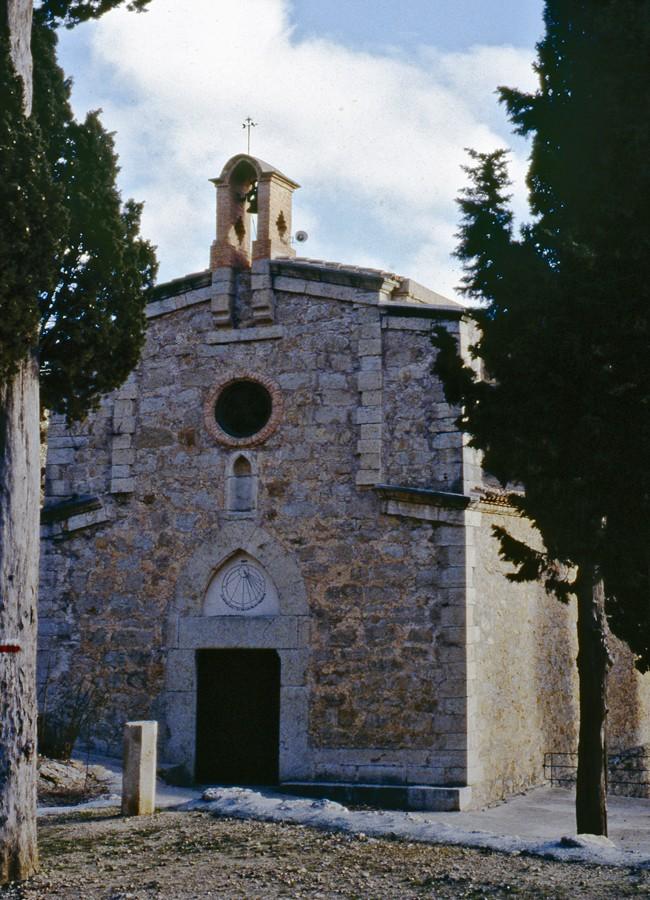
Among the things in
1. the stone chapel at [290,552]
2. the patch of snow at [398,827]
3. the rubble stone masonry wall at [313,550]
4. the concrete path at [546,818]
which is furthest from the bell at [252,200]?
the concrete path at [546,818]

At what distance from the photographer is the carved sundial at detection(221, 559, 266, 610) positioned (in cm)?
1285

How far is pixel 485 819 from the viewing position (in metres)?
11.1

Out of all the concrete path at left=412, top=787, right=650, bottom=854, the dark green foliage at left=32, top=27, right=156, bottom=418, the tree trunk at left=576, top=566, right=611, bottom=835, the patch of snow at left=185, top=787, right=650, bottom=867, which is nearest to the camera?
the patch of snow at left=185, top=787, right=650, bottom=867

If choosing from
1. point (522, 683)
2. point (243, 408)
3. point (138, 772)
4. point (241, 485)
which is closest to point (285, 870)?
point (138, 772)

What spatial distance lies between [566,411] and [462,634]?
12.3 ft

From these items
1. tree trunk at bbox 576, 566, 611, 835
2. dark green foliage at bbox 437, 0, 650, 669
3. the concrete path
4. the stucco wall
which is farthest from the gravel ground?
the stucco wall

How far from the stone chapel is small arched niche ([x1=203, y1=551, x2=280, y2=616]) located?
3 cm

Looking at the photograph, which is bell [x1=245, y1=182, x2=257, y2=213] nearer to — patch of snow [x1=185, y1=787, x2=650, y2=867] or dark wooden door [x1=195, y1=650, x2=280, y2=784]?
dark wooden door [x1=195, y1=650, x2=280, y2=784]

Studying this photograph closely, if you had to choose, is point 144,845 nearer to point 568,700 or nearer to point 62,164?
point 62,164

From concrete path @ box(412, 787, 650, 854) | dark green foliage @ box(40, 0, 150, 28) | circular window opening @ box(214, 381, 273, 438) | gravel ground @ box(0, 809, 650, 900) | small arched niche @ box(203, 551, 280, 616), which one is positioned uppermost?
dark green foliage @ box(40, 0, 150, 28)

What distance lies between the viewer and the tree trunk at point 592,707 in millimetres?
8992

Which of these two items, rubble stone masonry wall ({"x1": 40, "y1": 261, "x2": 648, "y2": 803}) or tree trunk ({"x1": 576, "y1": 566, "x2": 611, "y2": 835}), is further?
rubble stone masonry wall ({"x1": 40, "y1": 261, "x2": 648, "y2": 803})

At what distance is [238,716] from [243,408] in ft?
11.8

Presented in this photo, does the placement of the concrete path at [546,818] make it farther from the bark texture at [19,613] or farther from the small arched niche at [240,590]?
the bark texture at [19,613]
